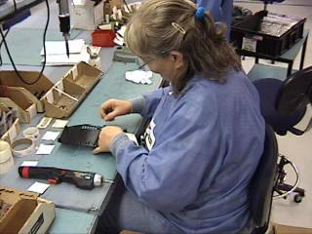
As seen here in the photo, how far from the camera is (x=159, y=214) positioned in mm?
1342

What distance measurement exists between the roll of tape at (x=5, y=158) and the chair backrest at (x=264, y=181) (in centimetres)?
76

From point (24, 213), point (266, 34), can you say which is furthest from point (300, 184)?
point (24, 213)

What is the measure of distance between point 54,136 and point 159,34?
56cm

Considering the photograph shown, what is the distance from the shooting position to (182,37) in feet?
3.75

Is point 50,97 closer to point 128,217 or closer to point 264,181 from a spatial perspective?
point 128,217

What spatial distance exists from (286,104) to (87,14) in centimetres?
126

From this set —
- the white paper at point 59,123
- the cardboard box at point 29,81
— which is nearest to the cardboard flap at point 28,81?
the cardboard box at point 29,81

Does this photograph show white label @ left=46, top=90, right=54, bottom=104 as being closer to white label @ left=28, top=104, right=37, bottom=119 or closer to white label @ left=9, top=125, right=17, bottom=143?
white label @ left=28, top=104, right=37, bottom=119

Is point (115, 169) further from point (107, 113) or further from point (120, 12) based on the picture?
point (120, 12)

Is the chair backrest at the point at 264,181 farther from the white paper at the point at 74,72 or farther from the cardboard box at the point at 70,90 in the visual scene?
the white paper at the point at 74,72

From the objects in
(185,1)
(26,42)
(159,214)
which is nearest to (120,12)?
(26,42)

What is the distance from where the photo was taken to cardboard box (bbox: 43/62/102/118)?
156 cm

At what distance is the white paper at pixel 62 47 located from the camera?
2111 mm

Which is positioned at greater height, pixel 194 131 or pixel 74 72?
pixel 194 131
